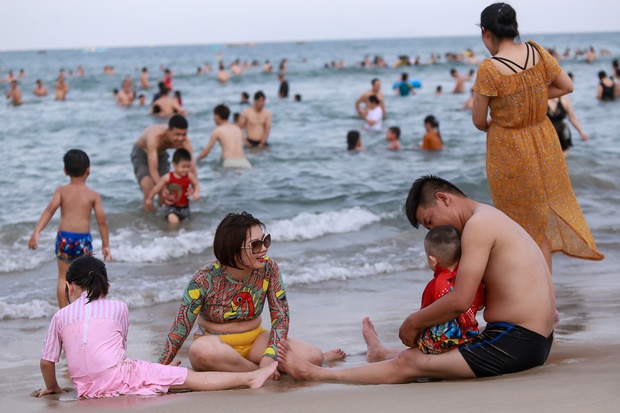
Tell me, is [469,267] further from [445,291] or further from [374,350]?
[374,350]

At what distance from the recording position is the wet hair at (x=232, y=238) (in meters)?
3.93

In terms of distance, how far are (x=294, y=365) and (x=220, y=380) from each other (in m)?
0.39

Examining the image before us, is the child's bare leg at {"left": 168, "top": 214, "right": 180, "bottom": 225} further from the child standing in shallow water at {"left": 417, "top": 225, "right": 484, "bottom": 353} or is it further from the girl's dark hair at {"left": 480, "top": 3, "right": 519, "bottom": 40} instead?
the child standing in shallow water at {"left": 417, "top": 225, "right": 484, "bottom": 353}

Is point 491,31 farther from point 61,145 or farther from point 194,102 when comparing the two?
point 194,102

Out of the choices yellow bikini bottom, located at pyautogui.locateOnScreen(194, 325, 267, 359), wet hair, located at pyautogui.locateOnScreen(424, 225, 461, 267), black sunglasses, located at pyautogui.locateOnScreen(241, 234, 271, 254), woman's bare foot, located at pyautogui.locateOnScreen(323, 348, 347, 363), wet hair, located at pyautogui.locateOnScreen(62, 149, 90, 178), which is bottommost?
woman's bare foot, located at pyautogui.locateOnScreen(323, 348, 347, 363)

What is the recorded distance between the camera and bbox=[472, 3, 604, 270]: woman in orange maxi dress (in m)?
4.42

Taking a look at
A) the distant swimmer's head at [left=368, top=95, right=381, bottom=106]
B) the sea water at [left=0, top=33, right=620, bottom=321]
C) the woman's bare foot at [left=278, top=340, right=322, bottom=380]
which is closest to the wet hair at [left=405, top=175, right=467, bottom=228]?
the woman's bare foot at [left=278, top=340, right=322, bottom=380]

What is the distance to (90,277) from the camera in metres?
3.86

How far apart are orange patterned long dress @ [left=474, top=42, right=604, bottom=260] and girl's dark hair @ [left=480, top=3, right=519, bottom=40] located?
0.58 ft

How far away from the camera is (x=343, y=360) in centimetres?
446

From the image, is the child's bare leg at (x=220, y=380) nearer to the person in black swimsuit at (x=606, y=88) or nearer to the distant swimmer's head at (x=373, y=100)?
the distant swimmer's head at (x=373, y=100)

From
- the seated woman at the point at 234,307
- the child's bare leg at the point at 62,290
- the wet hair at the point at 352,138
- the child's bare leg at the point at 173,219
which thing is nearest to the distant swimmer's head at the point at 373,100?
the wet hair at the point at 352,138

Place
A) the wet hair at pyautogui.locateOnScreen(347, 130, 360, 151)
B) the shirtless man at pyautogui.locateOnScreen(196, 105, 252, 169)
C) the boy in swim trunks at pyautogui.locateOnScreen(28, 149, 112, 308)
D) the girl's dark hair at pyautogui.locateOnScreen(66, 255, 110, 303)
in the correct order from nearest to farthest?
the girl's dark hair at pyautogui.locateOnScreen(66, 255, 110, 303), the boy in swim trunks at pyautogui.locateOnScreen(28, 149, 112, 308), the shirtless man at pyautogui.locateOnScreen(196, 105, 252, 169), the wet hair at pyautogui.locateOnScreen(347, 130, 360, 151)

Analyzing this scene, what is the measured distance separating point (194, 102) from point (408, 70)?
62.8ft
